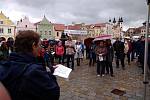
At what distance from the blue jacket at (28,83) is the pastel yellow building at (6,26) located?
2823 inches

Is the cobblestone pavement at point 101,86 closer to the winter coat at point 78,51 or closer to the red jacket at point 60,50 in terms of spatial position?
the red jacket at point 60,50

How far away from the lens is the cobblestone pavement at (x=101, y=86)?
31.4 feet

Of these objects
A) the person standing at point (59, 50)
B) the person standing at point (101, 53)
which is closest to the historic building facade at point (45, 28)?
the person standing at point (59, 50)

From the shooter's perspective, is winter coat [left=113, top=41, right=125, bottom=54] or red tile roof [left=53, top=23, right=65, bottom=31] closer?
winter coat [left=113, top=41, right=125, bottom=54]

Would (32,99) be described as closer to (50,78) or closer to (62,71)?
(50,78)

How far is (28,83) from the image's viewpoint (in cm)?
291

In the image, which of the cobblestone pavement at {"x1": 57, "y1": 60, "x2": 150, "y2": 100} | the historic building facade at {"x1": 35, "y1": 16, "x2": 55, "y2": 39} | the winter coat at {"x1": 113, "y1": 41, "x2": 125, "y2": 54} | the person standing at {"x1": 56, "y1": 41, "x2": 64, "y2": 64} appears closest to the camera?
the cobblestone pavement at {"x1": 57, "y1": 60, "x2": 150, "y2": 100}

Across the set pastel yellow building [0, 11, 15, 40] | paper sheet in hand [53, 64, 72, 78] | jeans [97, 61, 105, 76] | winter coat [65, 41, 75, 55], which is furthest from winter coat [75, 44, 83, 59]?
pastel yellow building [0, 11, 15, 40]

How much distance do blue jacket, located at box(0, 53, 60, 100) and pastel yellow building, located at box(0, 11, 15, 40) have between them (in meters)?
71.7

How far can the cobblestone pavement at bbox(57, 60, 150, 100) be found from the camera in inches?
377

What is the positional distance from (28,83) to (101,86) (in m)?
8.45

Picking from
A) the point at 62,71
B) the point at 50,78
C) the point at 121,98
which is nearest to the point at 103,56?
the point at 121,98

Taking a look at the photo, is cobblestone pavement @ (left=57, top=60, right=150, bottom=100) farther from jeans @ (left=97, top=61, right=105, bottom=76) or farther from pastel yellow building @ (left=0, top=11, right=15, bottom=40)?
pastel yellow building @ (left=0, top=11, right=15, bottom=40)

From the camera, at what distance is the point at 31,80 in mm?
2902
